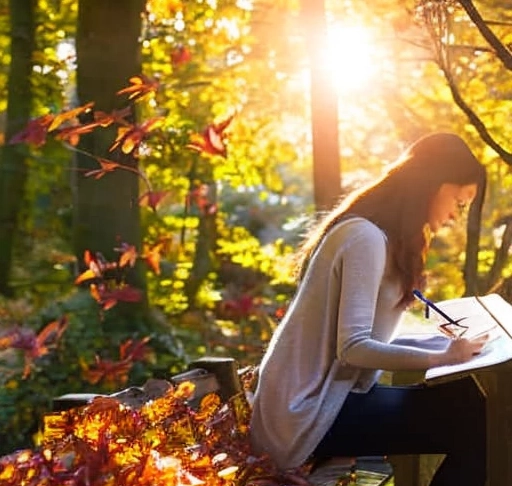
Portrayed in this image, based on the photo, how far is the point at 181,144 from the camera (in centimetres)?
805

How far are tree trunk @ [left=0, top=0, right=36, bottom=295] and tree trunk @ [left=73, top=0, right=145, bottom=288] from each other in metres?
1.67

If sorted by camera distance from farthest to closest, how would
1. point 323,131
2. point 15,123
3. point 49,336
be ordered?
1. point 15,123
2. point 323,131
3. point 49,336

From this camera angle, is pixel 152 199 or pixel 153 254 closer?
pixel 152 199

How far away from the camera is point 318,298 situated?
361 centimetres

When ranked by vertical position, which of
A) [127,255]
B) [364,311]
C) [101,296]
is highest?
[364,311]

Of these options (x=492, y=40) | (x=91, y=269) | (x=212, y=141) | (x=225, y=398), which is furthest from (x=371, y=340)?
(x=91, y=269)

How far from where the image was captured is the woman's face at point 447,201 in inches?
142

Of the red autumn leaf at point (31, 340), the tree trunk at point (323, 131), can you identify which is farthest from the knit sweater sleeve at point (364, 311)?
the tree trunk at point (323, 131)

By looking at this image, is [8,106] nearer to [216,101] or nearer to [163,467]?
[216,101]

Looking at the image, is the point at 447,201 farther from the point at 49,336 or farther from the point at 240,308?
the point at 240,308

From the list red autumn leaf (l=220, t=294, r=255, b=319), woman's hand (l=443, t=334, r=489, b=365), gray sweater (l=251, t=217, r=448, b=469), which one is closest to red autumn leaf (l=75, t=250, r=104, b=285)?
gray sweater (l=251, t=217, r=448, b=469)

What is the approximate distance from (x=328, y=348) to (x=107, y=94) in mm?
3664

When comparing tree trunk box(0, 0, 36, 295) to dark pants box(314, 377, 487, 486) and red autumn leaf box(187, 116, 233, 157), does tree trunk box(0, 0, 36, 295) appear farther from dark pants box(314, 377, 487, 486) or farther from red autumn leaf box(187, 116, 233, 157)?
dark pants box(314, 377, 487, 486)

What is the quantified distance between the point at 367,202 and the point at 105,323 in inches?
148
